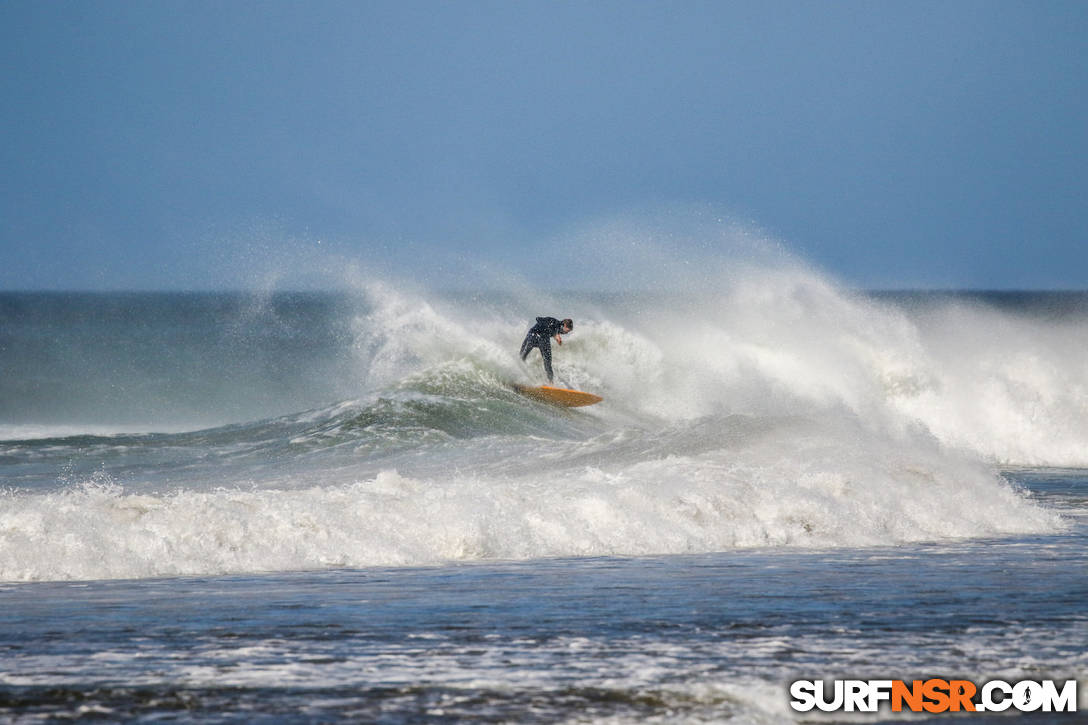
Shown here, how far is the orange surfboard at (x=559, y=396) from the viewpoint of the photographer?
24.6 metres

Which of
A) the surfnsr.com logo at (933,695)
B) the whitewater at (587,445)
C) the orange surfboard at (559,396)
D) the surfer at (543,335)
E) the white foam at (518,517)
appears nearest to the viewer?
the surfnsr.com logo at (933,695)

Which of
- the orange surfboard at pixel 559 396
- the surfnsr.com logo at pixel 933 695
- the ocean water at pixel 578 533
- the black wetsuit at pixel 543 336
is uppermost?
the black wetsuit at pixel 543 336

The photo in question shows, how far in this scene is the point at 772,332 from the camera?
28.2 m

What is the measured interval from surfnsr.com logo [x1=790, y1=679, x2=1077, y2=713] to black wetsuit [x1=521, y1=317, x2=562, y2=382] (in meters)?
18.9

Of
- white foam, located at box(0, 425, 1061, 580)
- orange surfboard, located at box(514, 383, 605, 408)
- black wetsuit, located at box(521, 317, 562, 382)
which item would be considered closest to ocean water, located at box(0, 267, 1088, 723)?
white foam, located at box(0, 425, 1061, 580)

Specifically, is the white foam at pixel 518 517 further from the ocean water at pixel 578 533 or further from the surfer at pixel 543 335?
the surfer at pixel 543 335

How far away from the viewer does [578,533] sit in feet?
39.5

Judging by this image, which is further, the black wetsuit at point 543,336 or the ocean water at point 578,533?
the black wetsuit at point 543,336

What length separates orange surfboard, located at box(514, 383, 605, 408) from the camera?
24594mm

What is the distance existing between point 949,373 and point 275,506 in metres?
19.8

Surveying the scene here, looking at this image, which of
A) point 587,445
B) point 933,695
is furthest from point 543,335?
point 933,695

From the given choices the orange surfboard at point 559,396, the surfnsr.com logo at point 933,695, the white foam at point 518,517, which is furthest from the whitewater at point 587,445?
the surfnsr.com logo at point 933,695

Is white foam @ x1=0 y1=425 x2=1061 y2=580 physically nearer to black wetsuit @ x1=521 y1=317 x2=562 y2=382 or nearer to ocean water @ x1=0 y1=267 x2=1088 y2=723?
ocean water @ x1=0 y1=267 x2=1088 y2=723

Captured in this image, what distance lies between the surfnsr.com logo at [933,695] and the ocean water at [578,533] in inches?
5.2
